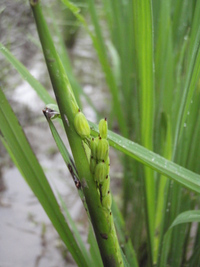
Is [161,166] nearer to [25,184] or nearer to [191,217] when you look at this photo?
[191,217]

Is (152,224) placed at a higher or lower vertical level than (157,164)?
lower

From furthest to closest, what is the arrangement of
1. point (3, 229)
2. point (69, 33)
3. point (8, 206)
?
point (69, 33) < point (8, 206) < point (3, 229)

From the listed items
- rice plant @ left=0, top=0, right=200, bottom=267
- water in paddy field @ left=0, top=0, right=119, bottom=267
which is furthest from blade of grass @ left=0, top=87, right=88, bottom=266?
water in paddy field @ left=0, top=0, right=119, bottom=267

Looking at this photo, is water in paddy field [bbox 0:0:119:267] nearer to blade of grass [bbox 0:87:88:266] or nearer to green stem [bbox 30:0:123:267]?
blade of grass [bbox 0:87:88:266]

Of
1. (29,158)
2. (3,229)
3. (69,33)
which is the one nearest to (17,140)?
(29,158)

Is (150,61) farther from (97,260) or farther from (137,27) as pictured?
(97,260)

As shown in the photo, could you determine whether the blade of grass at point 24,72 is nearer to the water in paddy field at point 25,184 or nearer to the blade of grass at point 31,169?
the blade of grass at point 31,169
